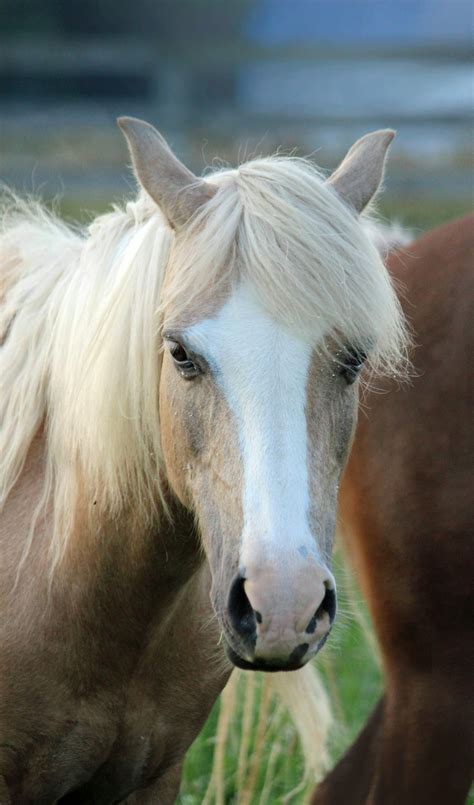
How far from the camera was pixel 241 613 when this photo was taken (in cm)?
216

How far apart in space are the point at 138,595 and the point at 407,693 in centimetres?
87

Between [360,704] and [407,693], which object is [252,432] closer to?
[407,693]

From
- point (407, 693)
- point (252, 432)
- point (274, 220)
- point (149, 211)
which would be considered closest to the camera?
point (252, 432)

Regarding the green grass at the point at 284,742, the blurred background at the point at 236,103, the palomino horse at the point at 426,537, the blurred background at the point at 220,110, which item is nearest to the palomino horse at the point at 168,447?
the palomino horse at the point at 426,537

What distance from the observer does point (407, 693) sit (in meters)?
3.17

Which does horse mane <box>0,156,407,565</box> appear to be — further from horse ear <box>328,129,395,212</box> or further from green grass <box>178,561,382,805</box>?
green grass <box>178,561,382,805</box>

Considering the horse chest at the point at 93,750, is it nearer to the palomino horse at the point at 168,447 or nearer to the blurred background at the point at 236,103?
the palomino horse at the point at 168,447

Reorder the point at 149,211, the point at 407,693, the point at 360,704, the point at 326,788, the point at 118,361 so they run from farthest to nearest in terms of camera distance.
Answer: the point at 360,704 → the point at 326,788 → the point at 407,693 → the point at 149,211 → the point at 118,361

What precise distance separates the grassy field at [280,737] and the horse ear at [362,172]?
3.71 feet

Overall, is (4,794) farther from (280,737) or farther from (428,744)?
(280,737)

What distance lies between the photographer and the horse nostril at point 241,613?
213 cm

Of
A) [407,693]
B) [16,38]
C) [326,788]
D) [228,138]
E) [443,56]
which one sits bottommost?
[326,788]

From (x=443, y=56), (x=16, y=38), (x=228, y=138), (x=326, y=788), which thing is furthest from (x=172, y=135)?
(x=326, y=788)

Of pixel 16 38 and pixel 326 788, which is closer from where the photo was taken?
pixel 326 788
